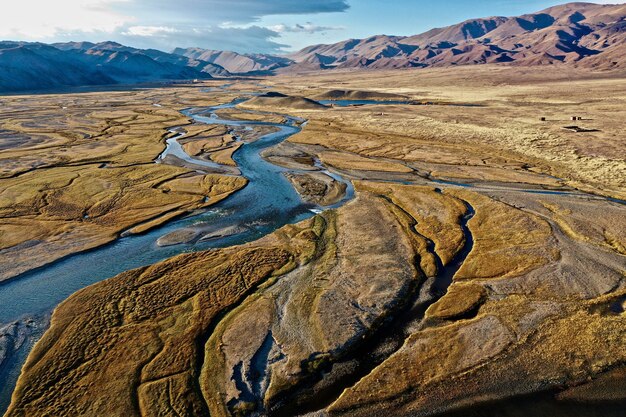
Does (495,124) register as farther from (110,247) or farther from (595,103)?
(110,247)

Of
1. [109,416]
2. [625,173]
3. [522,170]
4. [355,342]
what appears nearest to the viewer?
[109,416]

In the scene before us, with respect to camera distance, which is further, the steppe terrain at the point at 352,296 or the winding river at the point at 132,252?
the winding river at the point at 132,252

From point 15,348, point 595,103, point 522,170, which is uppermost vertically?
point 595,103

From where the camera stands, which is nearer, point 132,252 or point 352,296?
point 352,296

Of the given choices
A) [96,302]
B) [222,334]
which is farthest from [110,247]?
[222,334]

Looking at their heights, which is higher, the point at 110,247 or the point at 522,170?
the point at 522,170

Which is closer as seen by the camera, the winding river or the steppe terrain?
the steppe terrain

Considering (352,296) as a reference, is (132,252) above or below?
below

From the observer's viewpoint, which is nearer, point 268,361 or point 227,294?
point 268,361
